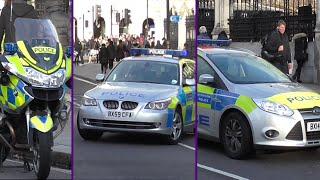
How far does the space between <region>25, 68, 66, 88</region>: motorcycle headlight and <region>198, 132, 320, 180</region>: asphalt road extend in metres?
2.11

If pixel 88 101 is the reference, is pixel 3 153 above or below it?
below

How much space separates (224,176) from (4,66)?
111 inches

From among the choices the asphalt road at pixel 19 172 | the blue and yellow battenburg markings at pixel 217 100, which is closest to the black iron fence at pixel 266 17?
the blue and yellow battenburg markings at pixel 217 100

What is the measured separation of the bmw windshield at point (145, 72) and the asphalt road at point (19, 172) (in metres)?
2.87

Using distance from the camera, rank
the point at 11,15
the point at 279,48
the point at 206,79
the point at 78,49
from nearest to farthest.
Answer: the point at 78,49, the point at 11,15, the point at 206,79, the point at 279,48

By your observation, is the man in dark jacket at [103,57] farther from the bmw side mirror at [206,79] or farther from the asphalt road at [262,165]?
the bmw side mirror at [206,79]

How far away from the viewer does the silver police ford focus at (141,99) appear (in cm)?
351

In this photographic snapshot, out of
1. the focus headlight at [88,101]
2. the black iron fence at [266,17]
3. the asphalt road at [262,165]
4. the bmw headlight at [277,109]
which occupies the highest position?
the black iron fence at [266,17]

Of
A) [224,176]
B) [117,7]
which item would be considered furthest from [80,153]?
[224,176]

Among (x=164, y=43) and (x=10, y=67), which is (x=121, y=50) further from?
(x=10, y=67)

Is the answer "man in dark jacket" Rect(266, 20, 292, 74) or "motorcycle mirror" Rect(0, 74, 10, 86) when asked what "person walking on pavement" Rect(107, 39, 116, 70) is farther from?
"man in dark jacket" Rect(266, 20, 292, 74)


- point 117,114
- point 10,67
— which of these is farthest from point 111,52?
point 10,67

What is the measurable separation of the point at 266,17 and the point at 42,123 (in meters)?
15.2

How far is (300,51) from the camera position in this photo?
16500 mm
